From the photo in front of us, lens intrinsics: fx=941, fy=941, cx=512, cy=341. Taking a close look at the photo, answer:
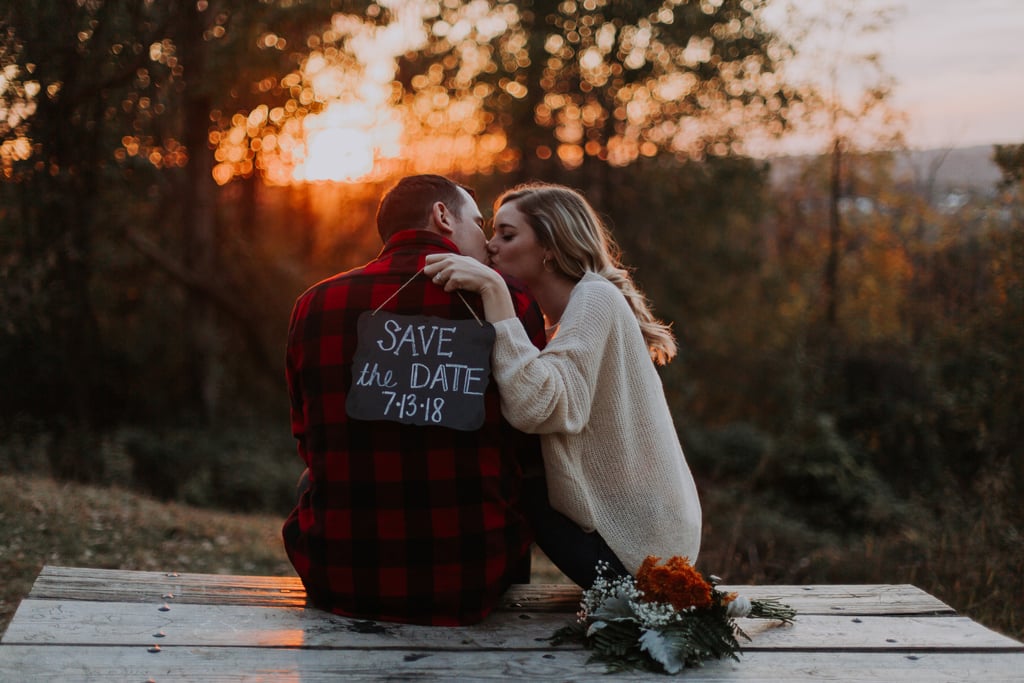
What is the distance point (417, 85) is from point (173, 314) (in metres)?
4.00

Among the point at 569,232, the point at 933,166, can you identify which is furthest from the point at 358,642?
the point at 933,166

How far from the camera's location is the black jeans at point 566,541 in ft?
9.01

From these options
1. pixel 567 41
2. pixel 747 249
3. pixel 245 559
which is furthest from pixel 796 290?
pixel 245 559

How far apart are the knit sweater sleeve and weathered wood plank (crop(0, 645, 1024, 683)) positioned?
0.61 m

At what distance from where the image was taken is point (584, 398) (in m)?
2.54

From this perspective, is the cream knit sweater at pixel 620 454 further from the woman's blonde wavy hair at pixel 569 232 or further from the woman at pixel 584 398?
the woman's blonde wavy hair at pixel 569 232

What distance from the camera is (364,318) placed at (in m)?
2.52

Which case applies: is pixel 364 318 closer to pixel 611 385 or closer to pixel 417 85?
pixel 611 385

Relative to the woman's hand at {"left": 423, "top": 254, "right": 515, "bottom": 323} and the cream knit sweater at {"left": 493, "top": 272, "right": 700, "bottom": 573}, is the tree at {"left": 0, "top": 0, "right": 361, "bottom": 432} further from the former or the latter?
the cream knit sweater at {"left": 493, "top": 272, "right": 700, "bottom": 573}

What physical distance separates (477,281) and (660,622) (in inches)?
39.2

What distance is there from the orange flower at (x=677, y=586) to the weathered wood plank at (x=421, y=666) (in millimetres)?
168

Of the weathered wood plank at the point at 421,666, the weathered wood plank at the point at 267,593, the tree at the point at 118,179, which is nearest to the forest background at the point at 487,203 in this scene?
the tree at the point at 118,179

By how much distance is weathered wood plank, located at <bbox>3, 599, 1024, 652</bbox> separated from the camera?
242 centimetres

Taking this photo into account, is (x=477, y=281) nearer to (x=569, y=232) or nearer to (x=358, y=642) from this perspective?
(x=569, y=232)
